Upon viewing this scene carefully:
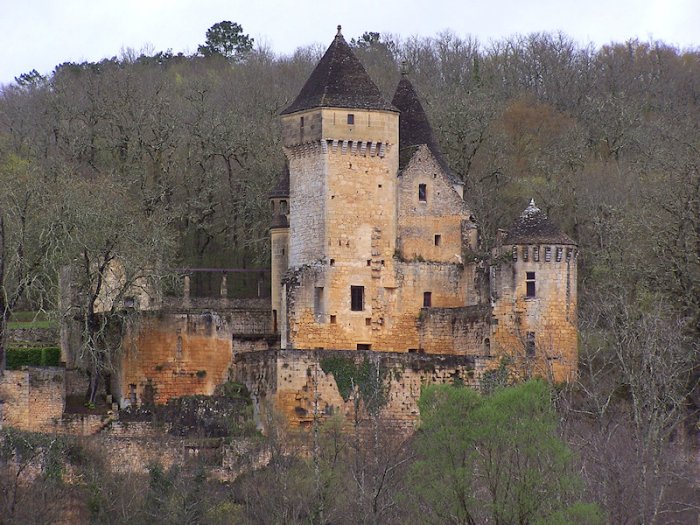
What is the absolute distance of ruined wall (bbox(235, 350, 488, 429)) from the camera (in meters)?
62.7

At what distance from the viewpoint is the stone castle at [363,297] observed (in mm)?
63312

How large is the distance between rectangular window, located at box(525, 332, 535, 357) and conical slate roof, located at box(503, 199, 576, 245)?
Answer: 2714 mm

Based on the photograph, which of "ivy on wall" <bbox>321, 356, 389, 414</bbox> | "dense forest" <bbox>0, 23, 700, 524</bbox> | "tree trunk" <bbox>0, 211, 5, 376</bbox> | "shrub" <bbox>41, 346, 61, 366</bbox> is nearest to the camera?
"dense forest" <bbox>0, 23, 700, 524</bbox>

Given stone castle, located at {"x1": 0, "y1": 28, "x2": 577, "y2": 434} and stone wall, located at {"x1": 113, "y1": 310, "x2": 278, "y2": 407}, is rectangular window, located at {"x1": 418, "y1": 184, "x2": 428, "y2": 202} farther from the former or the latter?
stone wall, located at {"x1": 113, "y1": 310, "x2": 278, "y2": 407}

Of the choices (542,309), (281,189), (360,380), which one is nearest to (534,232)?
(542,309)

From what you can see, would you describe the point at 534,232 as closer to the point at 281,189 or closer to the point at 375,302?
the point at 375,302

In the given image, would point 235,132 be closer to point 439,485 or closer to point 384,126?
point 384,126

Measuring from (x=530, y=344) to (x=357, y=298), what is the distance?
5.78 metres

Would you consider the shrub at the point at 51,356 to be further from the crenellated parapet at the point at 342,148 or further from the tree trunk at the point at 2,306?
the crenellated parapet at the point at 342,148

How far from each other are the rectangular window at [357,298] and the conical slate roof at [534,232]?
15.5ft

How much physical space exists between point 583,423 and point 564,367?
251 cm

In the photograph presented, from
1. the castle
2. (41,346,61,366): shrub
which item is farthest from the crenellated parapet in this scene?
(41,346,61,366): shrub

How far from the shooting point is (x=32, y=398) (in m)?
60.5

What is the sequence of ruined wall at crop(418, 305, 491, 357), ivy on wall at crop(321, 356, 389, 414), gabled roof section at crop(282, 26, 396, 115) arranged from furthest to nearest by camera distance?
gabled roof section at crop(282, 26, 396, 115) < ruined wall at crop(418, 305, 491, 357) < ivy on wall at crop(321, 356, 389, 414)
